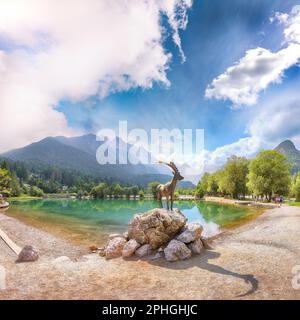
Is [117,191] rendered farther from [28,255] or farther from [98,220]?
[28,255]

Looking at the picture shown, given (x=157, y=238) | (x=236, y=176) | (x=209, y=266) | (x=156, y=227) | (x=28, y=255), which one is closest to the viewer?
(x=209, y=266)

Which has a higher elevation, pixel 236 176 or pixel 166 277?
pixel 236 176

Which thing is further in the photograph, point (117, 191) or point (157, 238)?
point (117, 191)

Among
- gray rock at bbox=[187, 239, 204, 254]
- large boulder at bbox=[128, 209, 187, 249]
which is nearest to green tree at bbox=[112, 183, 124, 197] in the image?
large boulder at bbox=[128, 209, 187, 249]

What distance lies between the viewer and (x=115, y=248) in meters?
13.2

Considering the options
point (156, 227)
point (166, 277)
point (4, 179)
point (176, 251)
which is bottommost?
point (166, 277)

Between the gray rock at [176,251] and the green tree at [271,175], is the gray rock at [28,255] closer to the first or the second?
the gray rock at [176,251]

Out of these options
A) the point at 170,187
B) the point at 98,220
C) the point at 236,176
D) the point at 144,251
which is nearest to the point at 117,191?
the point at 236,176

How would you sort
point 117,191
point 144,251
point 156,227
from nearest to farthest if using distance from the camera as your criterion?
point 144,251 < point 156,227 < point 117,191

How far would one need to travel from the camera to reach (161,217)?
44.6 feet

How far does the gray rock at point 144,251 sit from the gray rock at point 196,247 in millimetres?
2046

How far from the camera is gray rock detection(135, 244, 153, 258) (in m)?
12.8

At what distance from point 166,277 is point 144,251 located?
3261 millimetres

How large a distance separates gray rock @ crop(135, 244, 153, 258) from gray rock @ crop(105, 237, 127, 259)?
0.95 metres
